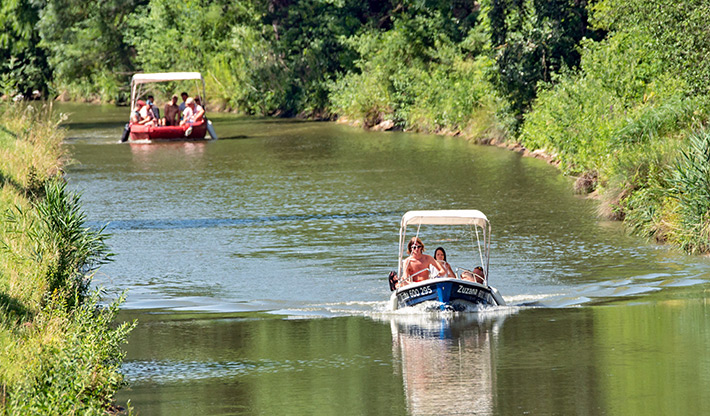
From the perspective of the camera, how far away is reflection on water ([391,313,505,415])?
37.9 feet

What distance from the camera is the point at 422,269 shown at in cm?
1758

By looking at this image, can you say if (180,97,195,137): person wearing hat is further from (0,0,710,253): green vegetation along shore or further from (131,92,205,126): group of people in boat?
(0,0,710,253): green vegetation along shore

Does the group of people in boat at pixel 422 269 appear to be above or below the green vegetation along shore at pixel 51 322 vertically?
below

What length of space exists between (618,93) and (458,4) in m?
21.5

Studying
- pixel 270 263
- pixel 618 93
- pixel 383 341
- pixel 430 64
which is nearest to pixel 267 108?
pixel 430 64

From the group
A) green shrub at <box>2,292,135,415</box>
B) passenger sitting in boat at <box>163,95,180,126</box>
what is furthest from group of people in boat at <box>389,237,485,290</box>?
passenger sitting in boat at <box>163,95,180,126</box>

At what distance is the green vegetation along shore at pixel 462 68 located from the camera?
23656 mm

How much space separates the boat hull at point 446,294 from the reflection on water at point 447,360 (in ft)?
0.68

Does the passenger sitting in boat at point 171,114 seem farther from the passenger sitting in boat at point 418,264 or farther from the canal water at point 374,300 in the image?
the passenger sitting in boat at point 418,264

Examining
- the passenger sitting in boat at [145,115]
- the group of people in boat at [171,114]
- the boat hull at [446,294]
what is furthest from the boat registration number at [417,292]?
the passenger sitting in boat at [145,115]

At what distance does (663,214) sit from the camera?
71.6 ft

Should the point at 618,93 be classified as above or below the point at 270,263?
above

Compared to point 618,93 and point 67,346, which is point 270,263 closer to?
point 67,346

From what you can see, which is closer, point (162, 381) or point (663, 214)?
point (162, 381)
